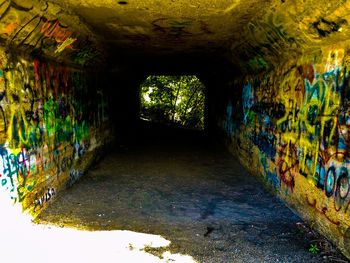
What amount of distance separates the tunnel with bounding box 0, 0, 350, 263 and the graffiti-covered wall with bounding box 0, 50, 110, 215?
0.08 ft

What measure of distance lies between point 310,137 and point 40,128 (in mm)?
4547

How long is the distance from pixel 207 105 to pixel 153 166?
7.89 m

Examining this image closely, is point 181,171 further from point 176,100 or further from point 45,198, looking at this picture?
point 176,100

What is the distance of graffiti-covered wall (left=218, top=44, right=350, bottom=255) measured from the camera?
336 cm

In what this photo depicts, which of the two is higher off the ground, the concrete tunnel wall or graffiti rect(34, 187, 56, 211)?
the concrete tunnel wall

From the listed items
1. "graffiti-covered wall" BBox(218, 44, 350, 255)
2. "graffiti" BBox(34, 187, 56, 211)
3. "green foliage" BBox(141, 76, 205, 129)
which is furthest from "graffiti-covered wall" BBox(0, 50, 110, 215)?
"green foliage" BBox(141, 76, 205, 129)

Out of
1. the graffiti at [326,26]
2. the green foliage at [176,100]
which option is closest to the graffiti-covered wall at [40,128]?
the graffiti at [326,26]

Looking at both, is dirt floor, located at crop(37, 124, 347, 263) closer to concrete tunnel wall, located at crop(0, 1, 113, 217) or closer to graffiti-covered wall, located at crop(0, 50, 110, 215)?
graffiti-covered wall, located at crop(0, 50, 110, 215)

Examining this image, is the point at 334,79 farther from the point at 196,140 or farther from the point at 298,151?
the point at 196,140

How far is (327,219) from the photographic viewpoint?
11.9 ft

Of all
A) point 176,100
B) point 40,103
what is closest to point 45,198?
point 40,103

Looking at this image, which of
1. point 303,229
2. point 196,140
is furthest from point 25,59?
point 196,140

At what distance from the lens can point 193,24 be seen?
4926 millimetres

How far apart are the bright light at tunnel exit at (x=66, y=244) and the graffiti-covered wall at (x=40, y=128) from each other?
343mm
